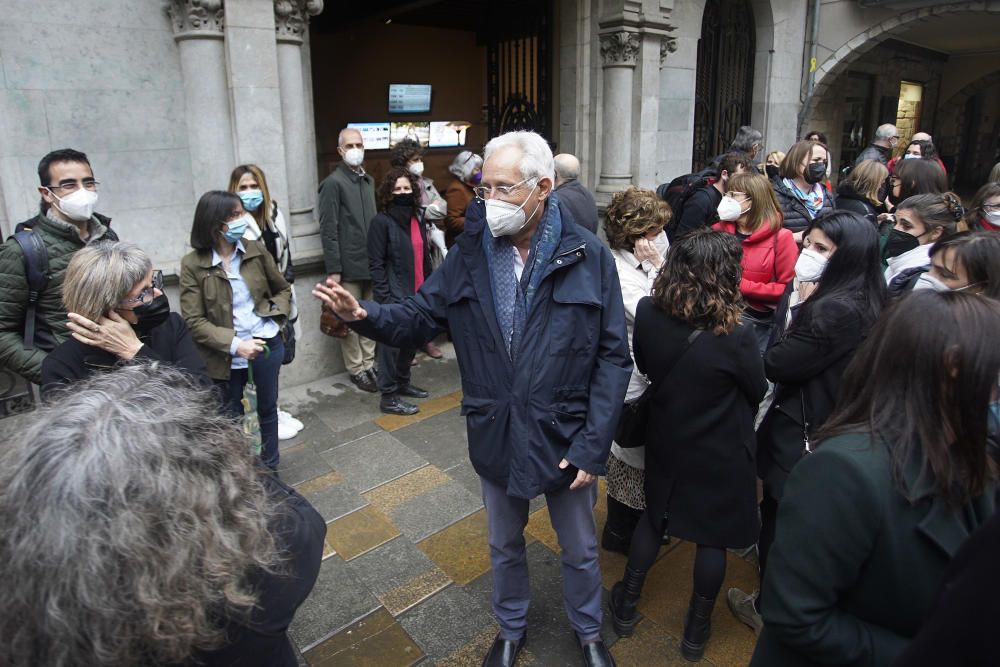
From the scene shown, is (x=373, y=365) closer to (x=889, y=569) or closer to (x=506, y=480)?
(x=506, y=480)

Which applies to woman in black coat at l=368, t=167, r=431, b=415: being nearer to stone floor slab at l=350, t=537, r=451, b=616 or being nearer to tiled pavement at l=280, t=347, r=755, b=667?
tiled pavement at l=280, t=347, r=755, b=667

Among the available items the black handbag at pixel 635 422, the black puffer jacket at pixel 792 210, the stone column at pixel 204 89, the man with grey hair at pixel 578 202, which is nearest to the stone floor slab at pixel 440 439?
Answer: the man with grey hair at pixel 578 202

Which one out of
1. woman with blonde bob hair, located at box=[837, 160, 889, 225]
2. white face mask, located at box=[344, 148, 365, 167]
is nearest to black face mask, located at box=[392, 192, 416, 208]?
white face mask, located at box=[344, 148, 365, 167]

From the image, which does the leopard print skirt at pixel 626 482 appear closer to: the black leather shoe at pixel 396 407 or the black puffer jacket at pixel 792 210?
the black leather shoe at pixel 396 407

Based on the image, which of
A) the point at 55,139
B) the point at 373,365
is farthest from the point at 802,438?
the point at 55,139

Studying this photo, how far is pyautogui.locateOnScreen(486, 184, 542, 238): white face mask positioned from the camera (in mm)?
2229

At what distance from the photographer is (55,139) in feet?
13.2

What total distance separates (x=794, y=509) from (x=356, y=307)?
4.85ft

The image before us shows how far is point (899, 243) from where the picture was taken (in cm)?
350

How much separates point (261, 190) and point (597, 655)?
3.18 meters

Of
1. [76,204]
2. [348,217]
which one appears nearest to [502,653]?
[76,204]

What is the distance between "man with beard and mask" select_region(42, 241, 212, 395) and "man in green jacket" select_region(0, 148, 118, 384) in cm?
57

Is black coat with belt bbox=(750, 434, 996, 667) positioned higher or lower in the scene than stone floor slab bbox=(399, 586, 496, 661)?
higher

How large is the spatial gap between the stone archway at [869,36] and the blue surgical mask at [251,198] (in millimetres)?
8758
